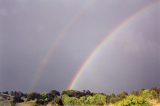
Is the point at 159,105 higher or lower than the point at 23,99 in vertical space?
lower

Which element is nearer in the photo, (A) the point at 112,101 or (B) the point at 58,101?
(A) the point at 112,101

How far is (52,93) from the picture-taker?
151 metres

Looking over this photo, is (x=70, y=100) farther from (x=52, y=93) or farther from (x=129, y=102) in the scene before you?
(x=129, y=102)

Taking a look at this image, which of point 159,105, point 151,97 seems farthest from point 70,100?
point 159,105

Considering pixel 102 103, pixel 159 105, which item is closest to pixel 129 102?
pixel 159 105

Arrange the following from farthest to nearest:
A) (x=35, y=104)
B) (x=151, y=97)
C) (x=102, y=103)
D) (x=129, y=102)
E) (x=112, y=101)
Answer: (x=35, y=104), (x=102, y=103), (x=112, y=101), (x=151, y=97), (x=129, y=102)

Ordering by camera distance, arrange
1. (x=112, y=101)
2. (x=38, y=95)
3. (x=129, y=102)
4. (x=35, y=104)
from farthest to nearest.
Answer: (x=38, y=95)
(x=35, y=104)
(x=112, y=101)
(x=129, y=102)

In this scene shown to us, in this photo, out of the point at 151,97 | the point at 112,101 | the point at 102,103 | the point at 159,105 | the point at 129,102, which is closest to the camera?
the point at 129,102

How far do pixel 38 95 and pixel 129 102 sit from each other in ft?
289

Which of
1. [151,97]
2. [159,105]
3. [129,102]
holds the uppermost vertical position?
[151,97]

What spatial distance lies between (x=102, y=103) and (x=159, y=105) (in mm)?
34243

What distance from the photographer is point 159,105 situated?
3671 inches

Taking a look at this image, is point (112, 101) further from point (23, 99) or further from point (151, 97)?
point (23, 99)

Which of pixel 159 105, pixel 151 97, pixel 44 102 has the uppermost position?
pixel 44 102
